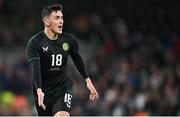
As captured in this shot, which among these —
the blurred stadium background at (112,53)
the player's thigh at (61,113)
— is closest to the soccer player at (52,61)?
the player's thigh at (61,113)

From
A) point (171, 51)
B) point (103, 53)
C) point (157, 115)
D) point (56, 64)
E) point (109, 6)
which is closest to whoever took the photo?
point (56, 64)

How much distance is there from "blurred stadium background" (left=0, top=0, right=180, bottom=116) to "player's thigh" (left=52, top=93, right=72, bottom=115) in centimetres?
617

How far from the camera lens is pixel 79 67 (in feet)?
34.0

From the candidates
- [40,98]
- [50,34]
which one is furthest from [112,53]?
[40,98]

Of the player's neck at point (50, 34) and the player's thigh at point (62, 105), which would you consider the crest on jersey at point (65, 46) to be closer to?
the player's neck at point (50, 34)

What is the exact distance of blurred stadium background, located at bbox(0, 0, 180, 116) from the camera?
1645cm

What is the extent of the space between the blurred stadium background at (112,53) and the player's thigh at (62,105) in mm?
6169

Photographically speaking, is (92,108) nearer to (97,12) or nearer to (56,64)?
(97,12)

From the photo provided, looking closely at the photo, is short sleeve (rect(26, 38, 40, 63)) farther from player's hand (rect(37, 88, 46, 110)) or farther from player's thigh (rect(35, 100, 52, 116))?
player's thigh (rect(35, 100, 52, 116))

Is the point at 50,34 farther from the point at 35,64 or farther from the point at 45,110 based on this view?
the point at 45,110

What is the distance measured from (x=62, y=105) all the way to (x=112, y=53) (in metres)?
9.26

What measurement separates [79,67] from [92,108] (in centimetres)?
653

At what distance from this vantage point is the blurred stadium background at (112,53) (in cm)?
1645

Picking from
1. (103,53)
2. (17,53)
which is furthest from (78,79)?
(17,53)
